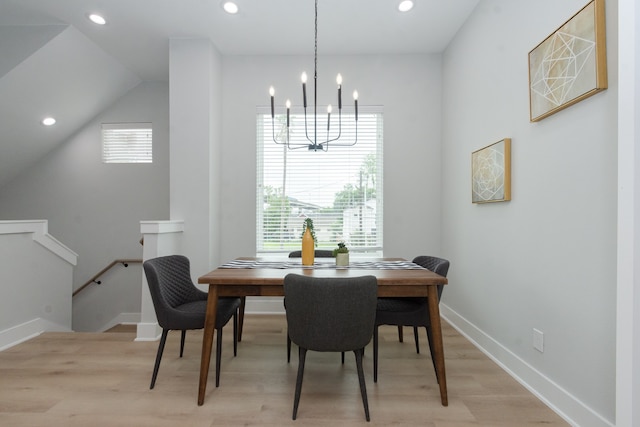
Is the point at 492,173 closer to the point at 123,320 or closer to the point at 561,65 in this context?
the point at 561,65

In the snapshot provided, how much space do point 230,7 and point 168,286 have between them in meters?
2.58

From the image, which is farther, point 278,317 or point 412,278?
point 278,317

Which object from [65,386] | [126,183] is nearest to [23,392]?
[65,386]

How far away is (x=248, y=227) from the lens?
4059 millimetres

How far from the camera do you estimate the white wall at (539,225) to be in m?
1.67

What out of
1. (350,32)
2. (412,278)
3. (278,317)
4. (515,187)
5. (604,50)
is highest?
(350,32)

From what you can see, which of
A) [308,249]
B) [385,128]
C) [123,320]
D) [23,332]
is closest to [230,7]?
[385,128]

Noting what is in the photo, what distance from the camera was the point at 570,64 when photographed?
1.85 metres

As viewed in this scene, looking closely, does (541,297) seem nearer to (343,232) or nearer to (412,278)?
(412,278)

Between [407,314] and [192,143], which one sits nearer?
[407,314]

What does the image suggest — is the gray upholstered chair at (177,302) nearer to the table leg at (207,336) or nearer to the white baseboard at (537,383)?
the table leg at (207,336)

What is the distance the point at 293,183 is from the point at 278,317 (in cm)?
160

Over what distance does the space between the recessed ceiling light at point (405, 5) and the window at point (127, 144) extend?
149 inches

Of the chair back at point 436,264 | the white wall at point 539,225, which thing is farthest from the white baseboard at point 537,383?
the chair back at point 436,264
